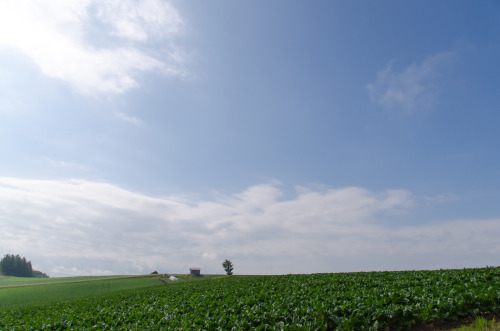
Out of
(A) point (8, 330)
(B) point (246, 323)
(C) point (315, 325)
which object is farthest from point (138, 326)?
(A) point (8, 330)

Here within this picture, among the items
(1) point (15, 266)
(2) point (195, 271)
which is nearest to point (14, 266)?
(1) point (15, 266)

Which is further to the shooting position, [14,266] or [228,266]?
[14,266]

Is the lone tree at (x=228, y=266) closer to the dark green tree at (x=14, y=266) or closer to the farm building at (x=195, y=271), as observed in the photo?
the farm building at (x=195, y=271)

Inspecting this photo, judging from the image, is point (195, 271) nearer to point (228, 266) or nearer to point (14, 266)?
point (228, 266)

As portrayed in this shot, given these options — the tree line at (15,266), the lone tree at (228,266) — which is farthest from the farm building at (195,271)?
the tree line at (15,266)

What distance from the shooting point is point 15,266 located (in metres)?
164

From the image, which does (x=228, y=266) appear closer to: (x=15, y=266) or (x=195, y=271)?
(x=195, y=271)

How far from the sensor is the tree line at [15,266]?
162m

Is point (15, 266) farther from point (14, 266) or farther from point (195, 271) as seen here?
point (195, 271)

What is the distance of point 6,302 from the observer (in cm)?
5222

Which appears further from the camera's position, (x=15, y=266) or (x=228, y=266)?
(x=15, y=266)

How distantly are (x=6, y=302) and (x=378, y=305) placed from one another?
66906mm

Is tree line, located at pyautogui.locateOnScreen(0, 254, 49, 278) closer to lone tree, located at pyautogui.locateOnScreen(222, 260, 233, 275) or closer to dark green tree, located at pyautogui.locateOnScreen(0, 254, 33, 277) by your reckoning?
dark green tree, located at pyautogui.locateOnScreen(0, 254, 33, 277)

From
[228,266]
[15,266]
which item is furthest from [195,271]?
[15,266]
